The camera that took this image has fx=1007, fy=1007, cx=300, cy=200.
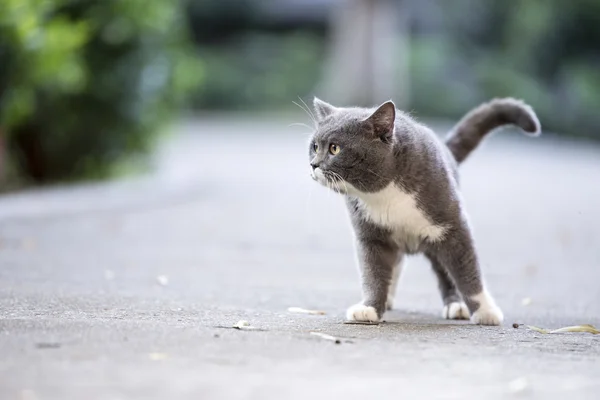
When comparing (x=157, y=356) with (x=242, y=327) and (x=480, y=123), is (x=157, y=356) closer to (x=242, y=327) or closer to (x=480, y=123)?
(x=242, y=327)

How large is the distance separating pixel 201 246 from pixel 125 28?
14.0 feet

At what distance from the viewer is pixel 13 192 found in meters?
10.3

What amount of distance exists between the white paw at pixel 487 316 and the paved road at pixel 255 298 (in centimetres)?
10

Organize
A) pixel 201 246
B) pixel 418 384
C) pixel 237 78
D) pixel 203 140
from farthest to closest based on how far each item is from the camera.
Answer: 1. pixel 237 78
2. pixel 203 140
3. pixel 201 246
4. pixel 418 384

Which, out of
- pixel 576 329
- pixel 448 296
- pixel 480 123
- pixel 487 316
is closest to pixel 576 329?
pixel 576 329

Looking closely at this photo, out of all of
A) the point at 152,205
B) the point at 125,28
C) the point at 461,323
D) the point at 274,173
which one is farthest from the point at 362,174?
the point at 274,173

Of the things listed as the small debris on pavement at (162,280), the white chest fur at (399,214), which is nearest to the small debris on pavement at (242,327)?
the white chest fur at (399,214)

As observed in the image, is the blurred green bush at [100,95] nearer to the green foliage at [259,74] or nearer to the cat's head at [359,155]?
the cat's head at [359,155]

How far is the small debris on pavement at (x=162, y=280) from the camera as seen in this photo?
20.1ft

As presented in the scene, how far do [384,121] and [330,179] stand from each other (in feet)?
1.24

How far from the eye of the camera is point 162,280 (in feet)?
20.6

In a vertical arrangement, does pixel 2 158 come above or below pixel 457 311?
above

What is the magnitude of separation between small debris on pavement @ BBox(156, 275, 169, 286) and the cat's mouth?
1.68 metres

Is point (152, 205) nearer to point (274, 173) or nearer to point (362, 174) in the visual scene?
point (274, 173)
